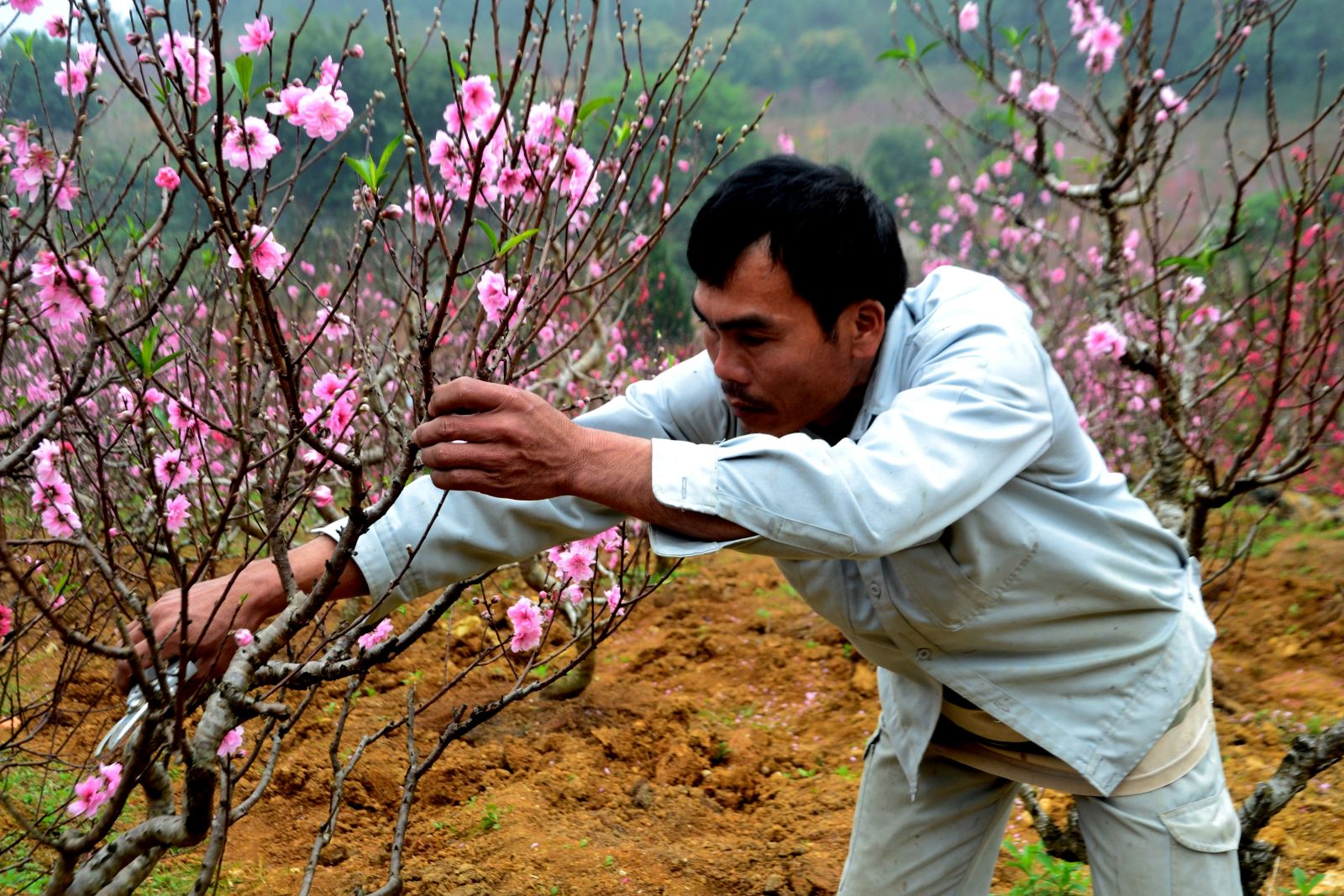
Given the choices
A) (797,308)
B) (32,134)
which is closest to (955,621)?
(797,308)

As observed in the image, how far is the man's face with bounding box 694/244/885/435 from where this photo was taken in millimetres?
1632

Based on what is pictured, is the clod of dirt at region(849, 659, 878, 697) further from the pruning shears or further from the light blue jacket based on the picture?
the pruning shears

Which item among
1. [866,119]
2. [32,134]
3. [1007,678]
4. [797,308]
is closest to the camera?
[797,308]

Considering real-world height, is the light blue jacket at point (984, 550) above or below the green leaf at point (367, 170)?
below

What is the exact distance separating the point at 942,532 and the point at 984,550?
7 centimetres

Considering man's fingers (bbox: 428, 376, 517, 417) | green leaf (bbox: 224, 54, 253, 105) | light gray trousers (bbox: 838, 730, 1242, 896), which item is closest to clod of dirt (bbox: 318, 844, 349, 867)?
light gray trousers (bbox: 838, 730, 1242, 896)

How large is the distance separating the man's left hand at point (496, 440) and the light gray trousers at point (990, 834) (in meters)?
1.19

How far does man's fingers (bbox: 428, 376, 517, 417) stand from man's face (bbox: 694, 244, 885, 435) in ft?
1.66

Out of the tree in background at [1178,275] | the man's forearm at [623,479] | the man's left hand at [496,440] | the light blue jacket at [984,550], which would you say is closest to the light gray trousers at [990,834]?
the light blue jacket at [984,550]

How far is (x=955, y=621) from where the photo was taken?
67.4 inches

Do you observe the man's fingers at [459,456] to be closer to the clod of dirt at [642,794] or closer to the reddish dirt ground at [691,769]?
the reddish dirt ground at [691,769]

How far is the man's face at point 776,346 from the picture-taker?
1.63 metres

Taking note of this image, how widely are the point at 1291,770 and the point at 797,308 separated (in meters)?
1.70

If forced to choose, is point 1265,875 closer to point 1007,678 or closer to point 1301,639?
point 1007,678
